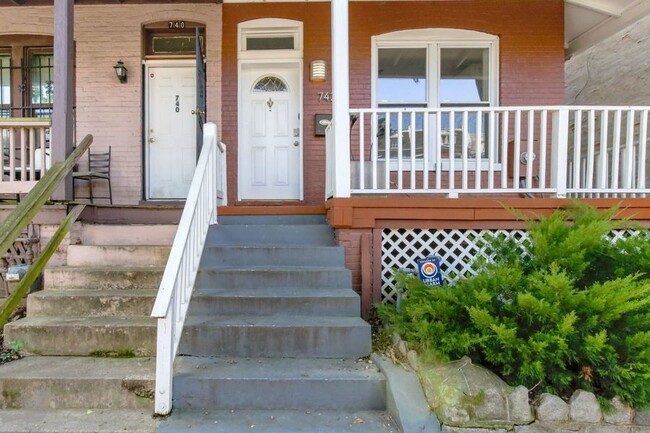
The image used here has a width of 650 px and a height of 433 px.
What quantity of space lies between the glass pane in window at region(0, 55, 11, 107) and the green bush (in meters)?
6.20

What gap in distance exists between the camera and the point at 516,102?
5.55 meters

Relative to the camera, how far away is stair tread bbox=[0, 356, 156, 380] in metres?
2.71

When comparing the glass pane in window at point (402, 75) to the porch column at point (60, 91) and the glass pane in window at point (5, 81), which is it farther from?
the glass pane in window at point (5, 81)

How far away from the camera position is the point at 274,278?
3576mm

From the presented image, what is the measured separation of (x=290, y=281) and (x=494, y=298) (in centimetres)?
162

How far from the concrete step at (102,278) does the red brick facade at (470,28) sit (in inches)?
121

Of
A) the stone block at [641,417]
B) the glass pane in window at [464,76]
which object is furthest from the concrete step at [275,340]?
the glass pane in window at [464,76]

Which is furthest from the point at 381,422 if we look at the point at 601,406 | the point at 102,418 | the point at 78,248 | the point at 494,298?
the point at 78,248

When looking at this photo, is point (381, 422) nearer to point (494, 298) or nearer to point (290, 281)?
point (494, 298)

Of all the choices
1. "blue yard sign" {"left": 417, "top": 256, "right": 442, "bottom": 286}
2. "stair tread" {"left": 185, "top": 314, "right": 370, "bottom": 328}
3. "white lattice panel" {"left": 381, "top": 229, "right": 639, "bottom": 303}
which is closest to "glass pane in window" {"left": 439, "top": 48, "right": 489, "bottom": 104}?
"white lattice panel" {"left": 381, "top": 229, "right": 639, "bottom": 303}

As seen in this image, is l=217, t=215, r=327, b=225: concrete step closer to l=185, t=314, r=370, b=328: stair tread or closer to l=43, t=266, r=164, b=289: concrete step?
l=43, t=266, r=164, b=289: concrete step

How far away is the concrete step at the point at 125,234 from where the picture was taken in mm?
4188

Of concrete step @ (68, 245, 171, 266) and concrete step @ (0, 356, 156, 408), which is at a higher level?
concrete step @ (68, 245, 171, 266)

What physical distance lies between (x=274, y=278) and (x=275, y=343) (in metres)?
0.67
